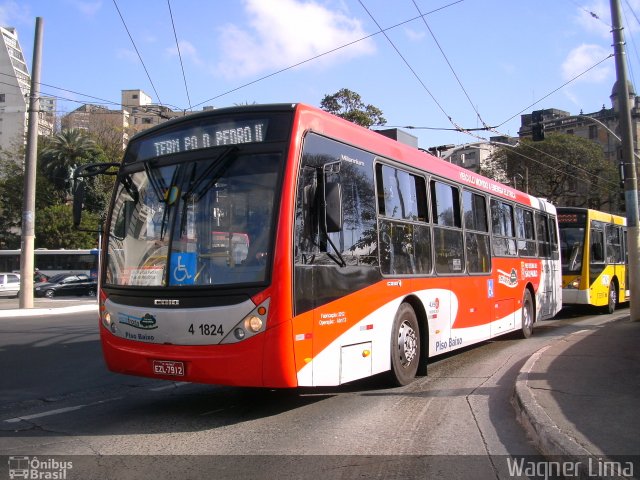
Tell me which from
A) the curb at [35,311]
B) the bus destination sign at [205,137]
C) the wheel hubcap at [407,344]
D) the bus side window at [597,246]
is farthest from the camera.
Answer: the curb at [35,311]

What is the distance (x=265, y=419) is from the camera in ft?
19.3

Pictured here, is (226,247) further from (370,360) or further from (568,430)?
(568,430)

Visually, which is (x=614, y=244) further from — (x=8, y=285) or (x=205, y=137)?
(x=8, y=285)

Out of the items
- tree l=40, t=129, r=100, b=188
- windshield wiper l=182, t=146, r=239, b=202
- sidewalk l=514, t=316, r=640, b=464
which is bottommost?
sidewalk l=514, t=316, r=640, b=464

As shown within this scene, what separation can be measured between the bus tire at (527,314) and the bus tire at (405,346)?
18.4 feet

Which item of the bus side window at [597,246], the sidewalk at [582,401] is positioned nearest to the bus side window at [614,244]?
the bus side window at [597,246]

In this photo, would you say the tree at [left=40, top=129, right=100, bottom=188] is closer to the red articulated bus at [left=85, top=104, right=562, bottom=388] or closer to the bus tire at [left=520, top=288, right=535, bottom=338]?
the bus tire at [left=520, top=288, right=535, bottom=338]

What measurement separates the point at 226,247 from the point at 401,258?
275 centimetres

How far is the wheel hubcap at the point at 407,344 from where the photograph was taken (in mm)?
7200

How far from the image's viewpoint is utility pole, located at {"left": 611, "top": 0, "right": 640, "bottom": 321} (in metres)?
14.3

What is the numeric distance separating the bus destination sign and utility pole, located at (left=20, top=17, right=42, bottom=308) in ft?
52.9

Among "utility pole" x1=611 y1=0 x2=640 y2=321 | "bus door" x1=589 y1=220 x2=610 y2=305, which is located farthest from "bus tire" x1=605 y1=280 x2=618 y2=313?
"utility pole" x1=611 y1=0 x2=640 y2=321

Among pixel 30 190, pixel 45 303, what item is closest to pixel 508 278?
pixel 30 190

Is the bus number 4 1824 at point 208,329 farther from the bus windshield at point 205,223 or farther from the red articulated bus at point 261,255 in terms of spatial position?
the bus windshield at point 205,223
